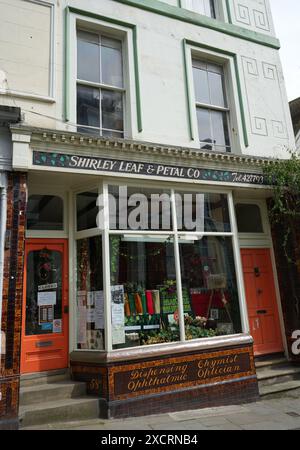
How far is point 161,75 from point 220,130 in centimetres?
186

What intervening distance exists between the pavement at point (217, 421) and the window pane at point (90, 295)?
3.86ft

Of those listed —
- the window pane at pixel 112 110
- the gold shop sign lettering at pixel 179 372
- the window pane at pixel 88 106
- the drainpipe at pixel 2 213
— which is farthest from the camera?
the window pane at pixel 112 110

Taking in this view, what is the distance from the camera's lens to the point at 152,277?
6.64 meters

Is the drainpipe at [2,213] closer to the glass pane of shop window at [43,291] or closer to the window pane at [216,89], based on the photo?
the glass pane of shop window at [43,291]

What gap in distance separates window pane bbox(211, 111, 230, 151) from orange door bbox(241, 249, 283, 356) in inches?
98.6

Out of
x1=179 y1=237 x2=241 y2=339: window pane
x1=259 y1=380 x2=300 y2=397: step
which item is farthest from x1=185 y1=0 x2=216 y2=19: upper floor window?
x1=259 y1=380 x2=300 y2=397: step

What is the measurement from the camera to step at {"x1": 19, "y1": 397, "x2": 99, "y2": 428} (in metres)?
5.04

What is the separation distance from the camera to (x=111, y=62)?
7250mm

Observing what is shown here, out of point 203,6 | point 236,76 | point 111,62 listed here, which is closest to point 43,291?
point 111,62

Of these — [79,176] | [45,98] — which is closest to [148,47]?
[45,98]

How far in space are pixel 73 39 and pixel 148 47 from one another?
1.57 meters

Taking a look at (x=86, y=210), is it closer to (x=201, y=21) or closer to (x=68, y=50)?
(x=68, y=50)

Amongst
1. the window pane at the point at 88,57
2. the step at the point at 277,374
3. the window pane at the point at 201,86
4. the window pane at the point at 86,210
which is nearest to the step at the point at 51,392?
the window pane at the point at 86,210

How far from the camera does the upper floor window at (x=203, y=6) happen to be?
8516mm
